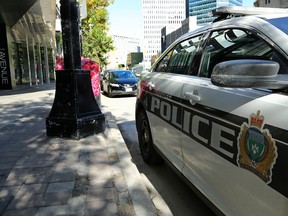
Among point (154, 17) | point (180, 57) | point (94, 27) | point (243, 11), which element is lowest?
point (180, 57)

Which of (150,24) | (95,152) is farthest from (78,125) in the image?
(150,24)

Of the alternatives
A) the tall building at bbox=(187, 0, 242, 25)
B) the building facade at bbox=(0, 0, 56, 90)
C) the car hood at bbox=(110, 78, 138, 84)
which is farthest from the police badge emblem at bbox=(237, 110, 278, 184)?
the building facade at bbox=(0, 0, 56, 90)

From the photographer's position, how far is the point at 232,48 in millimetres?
2502

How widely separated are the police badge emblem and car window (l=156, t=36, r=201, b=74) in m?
1.41

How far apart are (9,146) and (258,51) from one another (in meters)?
4.37

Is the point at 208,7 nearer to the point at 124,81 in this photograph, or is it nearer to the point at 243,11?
the point at 124,81

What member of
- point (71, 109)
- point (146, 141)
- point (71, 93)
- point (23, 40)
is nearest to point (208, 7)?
point (71, 93)

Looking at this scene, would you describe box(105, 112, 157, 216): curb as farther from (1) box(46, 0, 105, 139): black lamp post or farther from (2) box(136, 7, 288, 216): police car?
(1) box(46, 0, 105, 139): black lamp post

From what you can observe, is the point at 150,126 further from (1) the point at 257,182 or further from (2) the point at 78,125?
(1) the point at 257,182

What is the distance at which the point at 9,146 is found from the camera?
202 inches

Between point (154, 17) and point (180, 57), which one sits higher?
point (154, 17)

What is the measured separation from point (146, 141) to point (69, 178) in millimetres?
1231

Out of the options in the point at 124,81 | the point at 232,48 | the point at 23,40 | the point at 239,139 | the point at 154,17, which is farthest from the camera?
the point at 154,17

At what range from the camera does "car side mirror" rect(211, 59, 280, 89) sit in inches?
62.6
